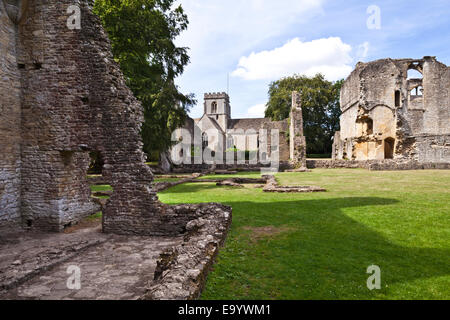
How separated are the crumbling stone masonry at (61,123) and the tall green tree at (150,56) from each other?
921 centimetres

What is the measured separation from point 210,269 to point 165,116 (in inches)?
780

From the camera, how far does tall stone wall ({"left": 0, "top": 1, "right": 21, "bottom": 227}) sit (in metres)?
7.07

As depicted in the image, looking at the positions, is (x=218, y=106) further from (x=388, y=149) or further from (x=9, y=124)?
(x=9, y=124)

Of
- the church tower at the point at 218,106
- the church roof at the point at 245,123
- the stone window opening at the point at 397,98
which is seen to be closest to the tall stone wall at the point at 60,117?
the stone window opening at the point at 397,98

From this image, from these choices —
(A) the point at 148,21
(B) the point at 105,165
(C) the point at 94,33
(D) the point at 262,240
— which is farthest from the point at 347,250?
(A) the point at 148,21

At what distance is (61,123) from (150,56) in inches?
740

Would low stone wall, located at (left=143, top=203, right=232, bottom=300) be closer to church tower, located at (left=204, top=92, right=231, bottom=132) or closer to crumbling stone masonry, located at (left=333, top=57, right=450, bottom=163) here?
crumbling stone masonry, located at (left=333, top=57, right=450, bottom=163)

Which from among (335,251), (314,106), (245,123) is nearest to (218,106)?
(245,123)

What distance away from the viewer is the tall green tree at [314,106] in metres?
46.5

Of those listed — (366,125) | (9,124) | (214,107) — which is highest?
(214,107)

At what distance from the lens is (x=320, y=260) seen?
15.7 ft

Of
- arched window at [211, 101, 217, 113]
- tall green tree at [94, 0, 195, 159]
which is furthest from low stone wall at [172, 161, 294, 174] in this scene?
arched window at [211, 101, 217, 113]
